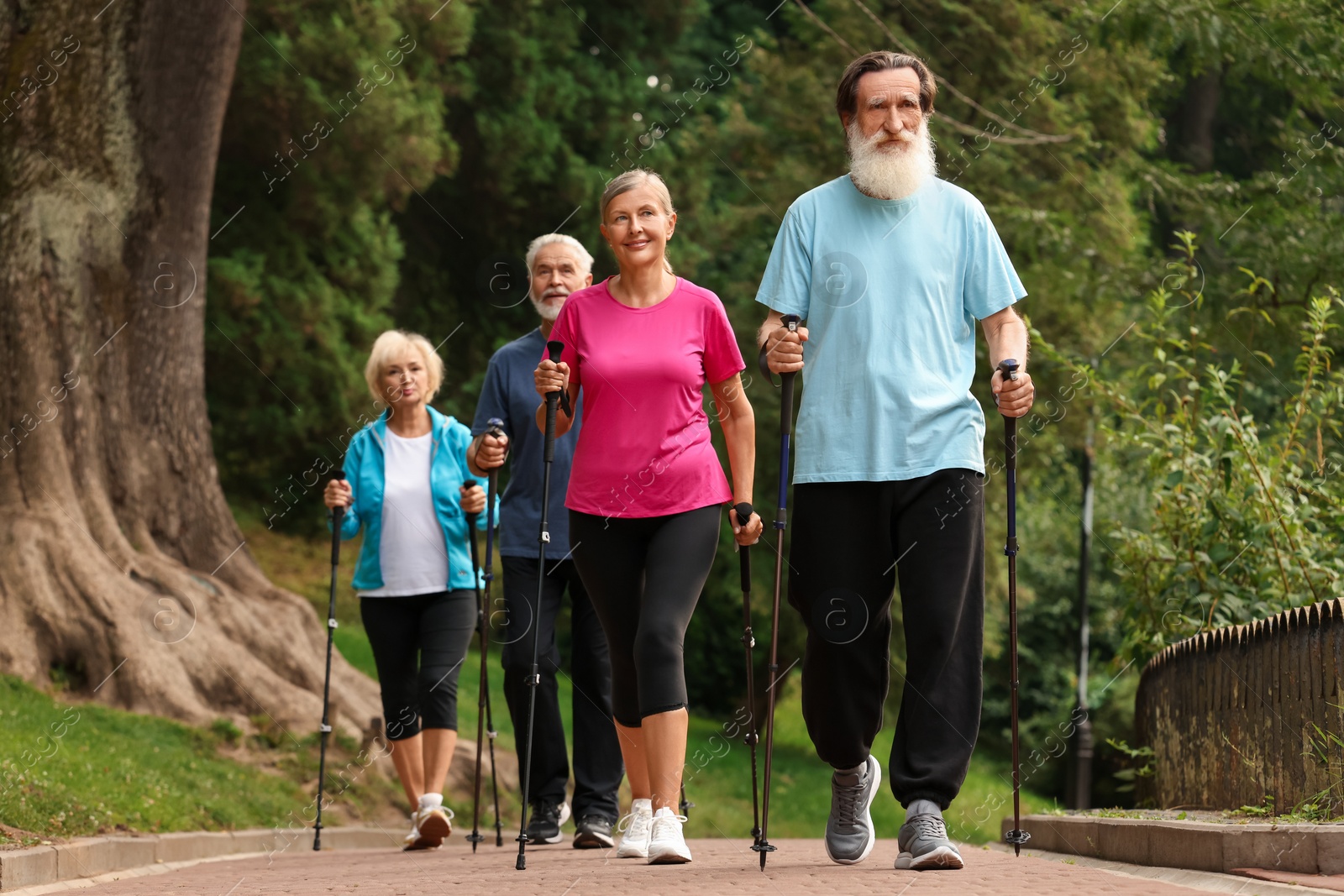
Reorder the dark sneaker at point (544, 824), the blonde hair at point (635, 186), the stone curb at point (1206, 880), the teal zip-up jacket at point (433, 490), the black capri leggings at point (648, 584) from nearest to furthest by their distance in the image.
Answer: the stone curb at point (1206, 880) → the black capri leggings at point (648, 584) → the blonde hair at point (635, 186) → the dark sneaker at point (544, 824) → the teal zip-up jacket at point (433, 490)

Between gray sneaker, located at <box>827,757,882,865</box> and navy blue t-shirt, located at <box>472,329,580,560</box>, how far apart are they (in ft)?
7.56

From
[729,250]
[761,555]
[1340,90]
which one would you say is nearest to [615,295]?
[1340,90]

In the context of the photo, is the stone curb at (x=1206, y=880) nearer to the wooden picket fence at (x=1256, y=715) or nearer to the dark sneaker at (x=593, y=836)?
the wooden picket fence at (x=1256, y=715)

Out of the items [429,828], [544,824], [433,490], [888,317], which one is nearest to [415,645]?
[433,490]

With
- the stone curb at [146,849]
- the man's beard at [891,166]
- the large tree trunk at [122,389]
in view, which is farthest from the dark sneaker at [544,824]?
the large tree trunk at [122,389]

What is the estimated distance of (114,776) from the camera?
880cm

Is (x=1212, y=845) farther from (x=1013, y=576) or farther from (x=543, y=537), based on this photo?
(x=543, y=537)

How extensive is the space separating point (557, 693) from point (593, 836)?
Answer: 2.13 feet

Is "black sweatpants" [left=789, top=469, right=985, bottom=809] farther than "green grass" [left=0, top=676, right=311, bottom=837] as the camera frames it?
No

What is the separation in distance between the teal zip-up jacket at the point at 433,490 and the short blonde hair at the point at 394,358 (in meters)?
0.14

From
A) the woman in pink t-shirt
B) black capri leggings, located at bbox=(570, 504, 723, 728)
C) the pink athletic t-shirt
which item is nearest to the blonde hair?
the woman in pink t-shirt

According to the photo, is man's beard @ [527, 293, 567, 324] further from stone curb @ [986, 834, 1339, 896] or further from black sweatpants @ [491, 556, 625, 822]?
stone curb @ [986, 834, 1339, 896]

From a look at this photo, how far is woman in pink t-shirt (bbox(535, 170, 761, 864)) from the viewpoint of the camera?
5688 mm

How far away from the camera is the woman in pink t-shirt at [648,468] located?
5.69m
